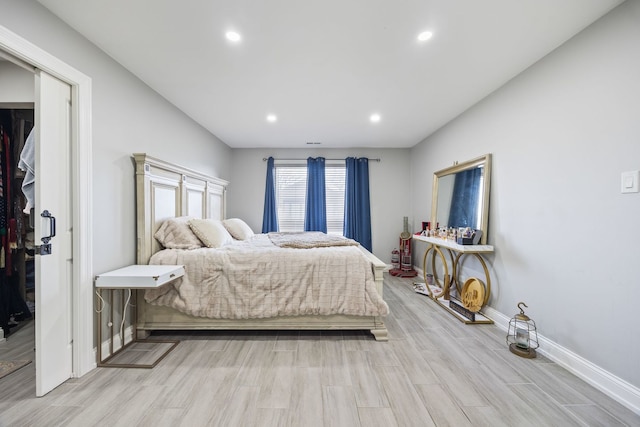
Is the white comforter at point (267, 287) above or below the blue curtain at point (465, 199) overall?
below

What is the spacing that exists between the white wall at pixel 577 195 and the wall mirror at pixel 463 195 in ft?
0.43

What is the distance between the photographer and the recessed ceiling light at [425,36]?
1686mm

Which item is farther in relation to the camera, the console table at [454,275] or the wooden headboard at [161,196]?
the console table at [454,275]

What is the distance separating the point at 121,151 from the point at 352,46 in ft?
6.95

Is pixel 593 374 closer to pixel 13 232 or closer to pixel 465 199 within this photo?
pixel 465 199

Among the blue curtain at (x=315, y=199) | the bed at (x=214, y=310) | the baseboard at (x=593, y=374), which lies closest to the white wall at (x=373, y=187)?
the blue curtain at (x=315, y=199)

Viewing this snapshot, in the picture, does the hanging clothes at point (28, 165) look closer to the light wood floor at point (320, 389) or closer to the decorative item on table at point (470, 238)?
the light wood floor at point (320, 389)

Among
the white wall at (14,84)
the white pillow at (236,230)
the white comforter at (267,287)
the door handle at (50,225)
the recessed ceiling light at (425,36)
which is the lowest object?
the white comforter at (267,287)

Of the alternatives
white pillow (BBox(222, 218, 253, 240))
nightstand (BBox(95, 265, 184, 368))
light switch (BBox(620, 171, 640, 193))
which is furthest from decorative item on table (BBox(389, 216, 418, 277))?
nightstand (BBox(95, 265, 184, 368))

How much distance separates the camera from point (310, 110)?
118 inches

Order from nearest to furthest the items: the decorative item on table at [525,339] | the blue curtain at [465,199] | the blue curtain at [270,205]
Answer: the decorative item on table at [525,339], the blue curtain at [465,199], the blue curtain at [270,205]

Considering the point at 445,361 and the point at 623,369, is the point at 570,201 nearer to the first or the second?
the point at 623,369

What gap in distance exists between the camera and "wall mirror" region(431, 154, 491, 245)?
2.64 meters

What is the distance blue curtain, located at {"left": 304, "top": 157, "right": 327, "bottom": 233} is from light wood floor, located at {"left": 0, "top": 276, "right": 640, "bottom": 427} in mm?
2725
